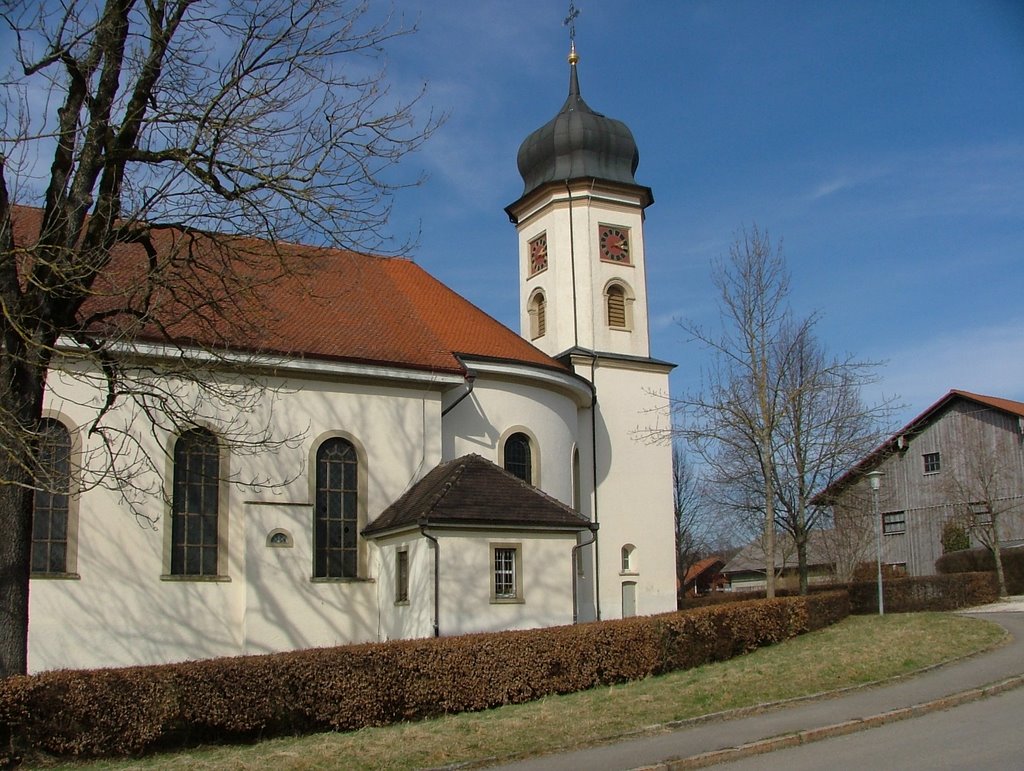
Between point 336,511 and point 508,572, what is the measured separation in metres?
3.57

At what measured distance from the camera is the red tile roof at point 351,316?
19047 mm

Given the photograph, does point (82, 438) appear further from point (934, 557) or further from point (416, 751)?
point (934, 557)

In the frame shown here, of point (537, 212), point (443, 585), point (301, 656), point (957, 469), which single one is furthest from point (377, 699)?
point (957, 469)

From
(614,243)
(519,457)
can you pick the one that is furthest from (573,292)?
(519,457)

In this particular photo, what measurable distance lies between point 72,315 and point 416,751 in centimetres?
636

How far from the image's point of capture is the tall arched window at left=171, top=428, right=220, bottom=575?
1889 centimetres

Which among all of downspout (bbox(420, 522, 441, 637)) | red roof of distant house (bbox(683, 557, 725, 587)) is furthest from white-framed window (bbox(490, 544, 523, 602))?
red roof of distant house (bbox(683, 557, 725, 587))

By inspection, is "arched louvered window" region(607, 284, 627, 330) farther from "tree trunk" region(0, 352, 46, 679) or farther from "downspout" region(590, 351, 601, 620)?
"tree trunk" region(0, 352, 46, 679)

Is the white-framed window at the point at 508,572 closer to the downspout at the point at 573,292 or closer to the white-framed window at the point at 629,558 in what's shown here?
the white-framed window at the point at 629,558

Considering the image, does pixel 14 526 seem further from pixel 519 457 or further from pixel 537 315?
pixel 537 315

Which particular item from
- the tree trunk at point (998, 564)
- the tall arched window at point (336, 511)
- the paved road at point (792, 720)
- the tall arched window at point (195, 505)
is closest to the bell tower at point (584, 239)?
the tall arched window at point (336, 511)

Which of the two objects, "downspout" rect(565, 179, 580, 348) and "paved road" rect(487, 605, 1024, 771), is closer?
"paved road" rect(487, 605, 1024, 771)

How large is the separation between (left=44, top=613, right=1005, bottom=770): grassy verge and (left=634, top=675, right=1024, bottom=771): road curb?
1298 millimetres

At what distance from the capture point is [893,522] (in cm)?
4150
